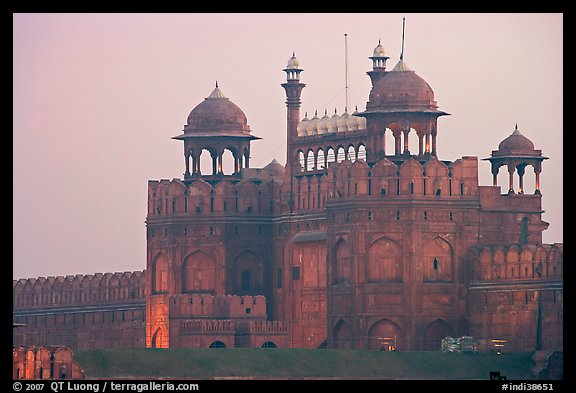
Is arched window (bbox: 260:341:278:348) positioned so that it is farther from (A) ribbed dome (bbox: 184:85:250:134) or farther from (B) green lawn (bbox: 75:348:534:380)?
(A) ribbed dome (bbox: 184:85:250:134)

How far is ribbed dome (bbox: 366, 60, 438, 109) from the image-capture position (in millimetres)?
116500

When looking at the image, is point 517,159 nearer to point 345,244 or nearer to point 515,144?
point 515,144

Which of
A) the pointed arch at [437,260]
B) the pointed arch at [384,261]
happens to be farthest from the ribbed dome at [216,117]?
the pointed arch at [437,260]

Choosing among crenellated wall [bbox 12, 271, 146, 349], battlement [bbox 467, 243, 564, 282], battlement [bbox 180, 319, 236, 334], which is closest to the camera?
battlement [bbox 467, 243, 564, 282]

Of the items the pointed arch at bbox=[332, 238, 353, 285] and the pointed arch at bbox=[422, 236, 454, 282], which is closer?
the pointed arch at bbox=[422, 236, 454, 282]

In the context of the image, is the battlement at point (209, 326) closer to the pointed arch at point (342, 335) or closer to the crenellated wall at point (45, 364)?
the pointed arch at point (342, 335)

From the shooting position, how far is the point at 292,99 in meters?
126

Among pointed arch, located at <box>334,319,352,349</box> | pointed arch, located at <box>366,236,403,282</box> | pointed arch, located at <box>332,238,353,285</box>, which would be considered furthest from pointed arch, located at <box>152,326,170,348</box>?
pointed arch, located at <box>366,236,403,282</box>

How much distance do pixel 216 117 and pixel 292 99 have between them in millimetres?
3849

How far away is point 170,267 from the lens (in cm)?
12406

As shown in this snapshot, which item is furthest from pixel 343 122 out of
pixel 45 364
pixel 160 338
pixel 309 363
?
pixel 45 364

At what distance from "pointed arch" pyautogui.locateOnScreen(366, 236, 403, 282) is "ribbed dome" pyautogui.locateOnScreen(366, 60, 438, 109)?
20.5 feet
